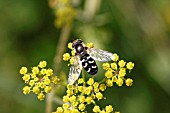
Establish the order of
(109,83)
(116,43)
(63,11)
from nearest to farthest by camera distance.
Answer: (109,83) → (63,11) → (116,43)

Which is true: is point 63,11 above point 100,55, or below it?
above

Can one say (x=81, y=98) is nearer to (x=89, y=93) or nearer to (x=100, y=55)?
(x=89, y=93)

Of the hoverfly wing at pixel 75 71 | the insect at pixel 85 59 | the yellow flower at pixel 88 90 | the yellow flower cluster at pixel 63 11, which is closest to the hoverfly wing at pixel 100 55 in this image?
the insect at pixel 85 59

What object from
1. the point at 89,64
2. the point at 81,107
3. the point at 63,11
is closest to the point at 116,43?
the point at 63,11

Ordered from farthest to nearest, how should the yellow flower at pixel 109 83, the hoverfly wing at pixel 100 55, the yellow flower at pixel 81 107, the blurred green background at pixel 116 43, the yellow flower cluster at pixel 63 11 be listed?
the blurred green background at pixel 116 43, the yellow flower cluster at pixel 63 11, the hoverfly wing at pixel 100 55, the yellow flower at pixel 109 83, the yellow flower at pixel 81 107

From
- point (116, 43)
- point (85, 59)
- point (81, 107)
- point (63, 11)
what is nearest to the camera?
point (81, 107)

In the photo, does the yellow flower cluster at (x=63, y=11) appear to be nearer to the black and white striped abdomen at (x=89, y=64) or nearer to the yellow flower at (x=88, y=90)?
the black and white striped abdomen at (x=89, y=64)

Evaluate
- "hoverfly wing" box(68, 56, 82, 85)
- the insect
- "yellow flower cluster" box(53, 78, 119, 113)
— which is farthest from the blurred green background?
"yellow flower cluster" box(53, 78, 119, 113)

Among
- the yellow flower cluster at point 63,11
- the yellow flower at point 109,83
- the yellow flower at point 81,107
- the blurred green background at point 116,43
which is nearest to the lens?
the yellow flower at point 81,107
